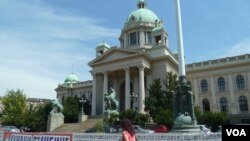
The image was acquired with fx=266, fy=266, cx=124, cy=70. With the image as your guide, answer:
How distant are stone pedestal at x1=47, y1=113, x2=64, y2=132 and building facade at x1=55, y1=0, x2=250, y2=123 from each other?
10149mm

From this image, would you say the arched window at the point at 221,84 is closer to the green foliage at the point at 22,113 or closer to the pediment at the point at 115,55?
the pediment at the point at 115,55

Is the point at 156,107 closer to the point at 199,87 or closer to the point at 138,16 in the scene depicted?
the point at 199,87

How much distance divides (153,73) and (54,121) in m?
20.1

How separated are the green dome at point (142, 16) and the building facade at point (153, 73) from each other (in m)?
0.30

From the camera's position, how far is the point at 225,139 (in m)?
3.21

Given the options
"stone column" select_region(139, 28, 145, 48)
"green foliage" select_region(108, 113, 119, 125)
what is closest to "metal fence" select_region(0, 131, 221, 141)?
"green foliage" select_region(108, 113, 119, 125)

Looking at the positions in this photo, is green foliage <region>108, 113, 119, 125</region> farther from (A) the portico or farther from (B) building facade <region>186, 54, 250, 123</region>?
(B) building facade <region>186, 54, 250, 123</region>

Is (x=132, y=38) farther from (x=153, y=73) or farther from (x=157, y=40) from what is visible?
(x=153, y=73)

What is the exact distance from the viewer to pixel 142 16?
61.6m

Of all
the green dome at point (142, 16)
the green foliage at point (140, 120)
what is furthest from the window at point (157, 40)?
the green foliage at point (140, 120)

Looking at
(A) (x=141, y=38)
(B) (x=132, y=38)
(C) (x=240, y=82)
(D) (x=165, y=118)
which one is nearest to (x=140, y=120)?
(D) (x=165, y=118)

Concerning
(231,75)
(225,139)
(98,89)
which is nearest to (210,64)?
(231,75)

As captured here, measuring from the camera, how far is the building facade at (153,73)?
159ft

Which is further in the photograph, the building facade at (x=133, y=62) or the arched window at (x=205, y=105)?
the arched window at (x=205, y=105)
